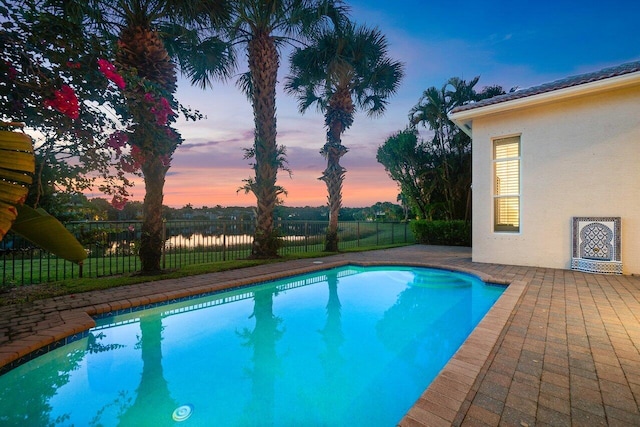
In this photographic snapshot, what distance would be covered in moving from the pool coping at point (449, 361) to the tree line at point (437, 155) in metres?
9.42

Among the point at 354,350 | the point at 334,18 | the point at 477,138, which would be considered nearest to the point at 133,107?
the point at 354,350

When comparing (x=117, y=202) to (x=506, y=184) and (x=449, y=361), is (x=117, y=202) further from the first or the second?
(x=506, y=184)

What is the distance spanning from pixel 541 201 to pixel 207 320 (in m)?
7.85

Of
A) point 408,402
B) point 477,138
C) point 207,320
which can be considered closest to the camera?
point 408,402

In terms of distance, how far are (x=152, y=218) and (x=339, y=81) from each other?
7.54m

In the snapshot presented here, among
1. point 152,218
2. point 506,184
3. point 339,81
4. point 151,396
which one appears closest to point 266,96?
point 339,81

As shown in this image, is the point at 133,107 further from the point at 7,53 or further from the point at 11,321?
the point at 11,321

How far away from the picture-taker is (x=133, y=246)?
21.3 ft

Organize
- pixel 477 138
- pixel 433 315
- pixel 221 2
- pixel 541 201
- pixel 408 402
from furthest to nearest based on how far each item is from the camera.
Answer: pixel 477 138, pixel 541 201, pixel 221 2, pixel 433 315, pixel 408 402

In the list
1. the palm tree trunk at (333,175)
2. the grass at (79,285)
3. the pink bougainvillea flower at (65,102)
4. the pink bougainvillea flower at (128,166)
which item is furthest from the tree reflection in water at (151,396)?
the palm tree trunk at (333,175)

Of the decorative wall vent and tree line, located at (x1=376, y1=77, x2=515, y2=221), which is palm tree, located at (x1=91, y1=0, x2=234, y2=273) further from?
tree line, located at (x1=376, y1=77, x2=515, y2=221)

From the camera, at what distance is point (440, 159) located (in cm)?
1548

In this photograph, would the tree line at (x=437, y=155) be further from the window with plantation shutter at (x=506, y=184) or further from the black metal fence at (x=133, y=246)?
the window with plantation shutter at (x=506, y=184)

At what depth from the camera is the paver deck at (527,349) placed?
1.83m
